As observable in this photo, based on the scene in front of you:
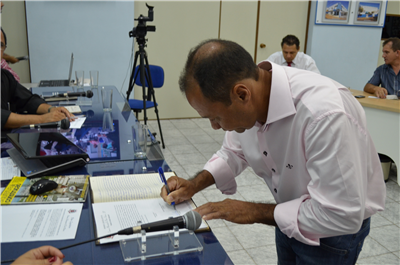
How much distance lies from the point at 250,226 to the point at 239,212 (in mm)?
1518

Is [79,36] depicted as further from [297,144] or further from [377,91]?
[297,144]

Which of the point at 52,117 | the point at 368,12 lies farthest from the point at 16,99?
the point at 368,12

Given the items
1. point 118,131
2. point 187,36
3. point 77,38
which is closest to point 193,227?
point 118,131

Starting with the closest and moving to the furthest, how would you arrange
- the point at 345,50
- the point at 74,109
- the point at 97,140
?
1. the point at 97,140
2. the point at 74,109
3. the point at 345,50

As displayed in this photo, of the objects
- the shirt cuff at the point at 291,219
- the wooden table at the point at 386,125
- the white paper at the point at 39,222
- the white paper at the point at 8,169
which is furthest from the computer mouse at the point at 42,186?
the wooden table at the point at 386,125

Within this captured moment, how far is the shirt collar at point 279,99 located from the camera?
93 centimetres

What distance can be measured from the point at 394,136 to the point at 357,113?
245 cm

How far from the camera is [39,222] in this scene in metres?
1.00

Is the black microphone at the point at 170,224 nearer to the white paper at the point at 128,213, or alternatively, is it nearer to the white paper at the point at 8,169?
the white paper at the point at 128,213

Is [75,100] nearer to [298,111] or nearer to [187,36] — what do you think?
[298,111]

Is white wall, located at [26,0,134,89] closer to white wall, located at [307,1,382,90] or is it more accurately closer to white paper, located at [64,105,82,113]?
white paper, located at [64,105,82,113]

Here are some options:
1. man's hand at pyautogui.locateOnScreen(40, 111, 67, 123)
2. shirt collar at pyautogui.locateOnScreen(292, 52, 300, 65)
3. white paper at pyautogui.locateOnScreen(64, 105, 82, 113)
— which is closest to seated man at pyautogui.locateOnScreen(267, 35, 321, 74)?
shirt collar at pyautogui.locateOnScreen(292, 52, 300, 65)

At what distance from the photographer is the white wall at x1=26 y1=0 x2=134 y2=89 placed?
177 inches

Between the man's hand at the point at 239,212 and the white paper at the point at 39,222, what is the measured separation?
371mm
